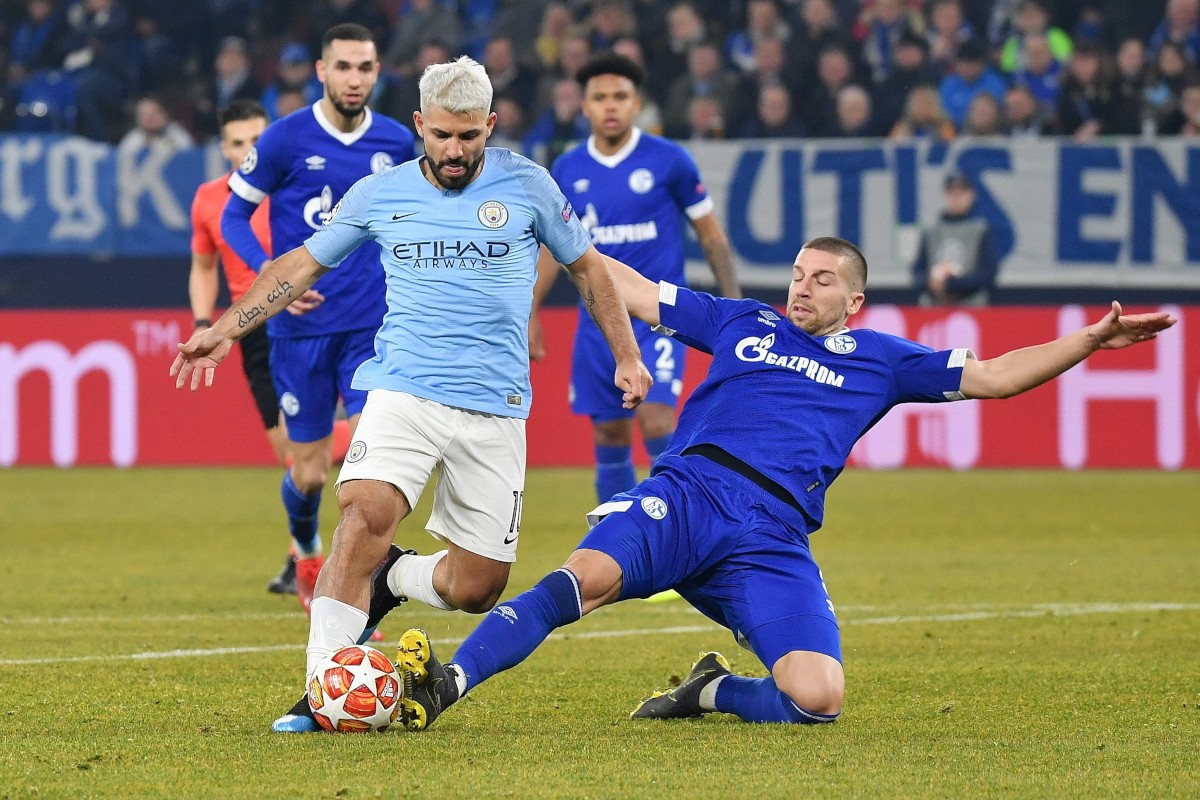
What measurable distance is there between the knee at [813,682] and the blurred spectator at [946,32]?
12741 mm

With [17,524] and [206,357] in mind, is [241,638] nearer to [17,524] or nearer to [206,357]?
[206,357]

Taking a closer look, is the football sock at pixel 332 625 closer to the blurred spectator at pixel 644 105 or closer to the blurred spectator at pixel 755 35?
the blurred spectator at pixel 644 105

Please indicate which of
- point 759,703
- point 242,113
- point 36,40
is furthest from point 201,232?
point 36,40

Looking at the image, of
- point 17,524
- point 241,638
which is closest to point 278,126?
point 241,638

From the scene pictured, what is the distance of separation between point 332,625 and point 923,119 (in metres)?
11.9

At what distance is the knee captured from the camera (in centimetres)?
554

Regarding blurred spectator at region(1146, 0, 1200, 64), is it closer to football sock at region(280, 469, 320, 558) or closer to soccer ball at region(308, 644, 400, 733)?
football sock at region(280, 469, 320, 558)

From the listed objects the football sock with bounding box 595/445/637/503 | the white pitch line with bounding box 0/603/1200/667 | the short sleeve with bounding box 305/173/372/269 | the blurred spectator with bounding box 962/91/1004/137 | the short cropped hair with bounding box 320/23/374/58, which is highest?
the blurred spectator with bounding box 962/91/1004/137

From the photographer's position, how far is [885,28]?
703 inches

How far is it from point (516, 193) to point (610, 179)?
150 inches

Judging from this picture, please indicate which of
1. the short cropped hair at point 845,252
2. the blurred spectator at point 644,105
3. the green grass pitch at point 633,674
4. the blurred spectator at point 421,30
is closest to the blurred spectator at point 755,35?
the blurred spectator at point 644,105

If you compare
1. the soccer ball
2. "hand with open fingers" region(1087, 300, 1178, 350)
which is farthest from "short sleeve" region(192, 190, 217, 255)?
"hand with open fingers" region(1087, 300, 1178, 350)

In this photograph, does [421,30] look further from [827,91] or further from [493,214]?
[493,214]

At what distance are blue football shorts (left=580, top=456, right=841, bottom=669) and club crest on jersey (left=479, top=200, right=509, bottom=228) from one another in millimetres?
921
